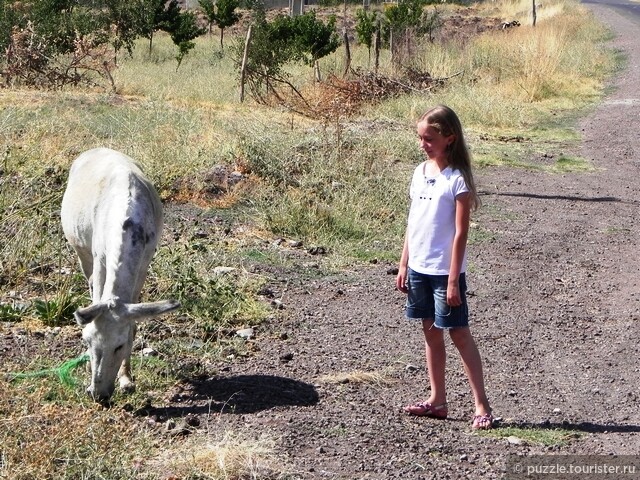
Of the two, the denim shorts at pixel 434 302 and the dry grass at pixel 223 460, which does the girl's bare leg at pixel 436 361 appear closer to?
the denim shorts at pixel 434 302

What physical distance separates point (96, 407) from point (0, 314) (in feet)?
7.39

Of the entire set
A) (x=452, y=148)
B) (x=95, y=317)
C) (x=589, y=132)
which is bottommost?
(x=589, y=132)

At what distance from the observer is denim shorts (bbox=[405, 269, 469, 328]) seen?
5180 millimetres

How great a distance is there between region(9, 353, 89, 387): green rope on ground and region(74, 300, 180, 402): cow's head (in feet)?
0.92

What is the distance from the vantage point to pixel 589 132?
17.6 m

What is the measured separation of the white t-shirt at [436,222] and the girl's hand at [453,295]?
0.39 feet

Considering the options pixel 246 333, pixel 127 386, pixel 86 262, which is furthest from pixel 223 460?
pixel 86 262

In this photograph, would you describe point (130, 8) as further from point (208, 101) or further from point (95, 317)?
point (95, 317)

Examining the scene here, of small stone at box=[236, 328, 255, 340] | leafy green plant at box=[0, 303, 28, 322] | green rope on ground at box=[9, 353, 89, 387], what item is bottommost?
small stone at box=[236, 328, 255, 340]

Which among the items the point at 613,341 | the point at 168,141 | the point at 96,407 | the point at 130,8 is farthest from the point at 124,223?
the point at 130,8

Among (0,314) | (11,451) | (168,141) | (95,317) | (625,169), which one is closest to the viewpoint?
(11,451)

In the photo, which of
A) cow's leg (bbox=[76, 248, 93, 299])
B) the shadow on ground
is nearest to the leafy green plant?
cow's leg (bbox=[76, 248, 93, 299])

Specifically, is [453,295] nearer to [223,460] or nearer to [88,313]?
[223,460]

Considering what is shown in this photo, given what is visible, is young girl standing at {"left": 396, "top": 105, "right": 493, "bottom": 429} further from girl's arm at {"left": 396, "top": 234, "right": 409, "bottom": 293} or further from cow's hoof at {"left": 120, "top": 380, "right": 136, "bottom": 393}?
cow's hoof at {"left": 120, "top": 380, "right": 136, "bottom": 393}
